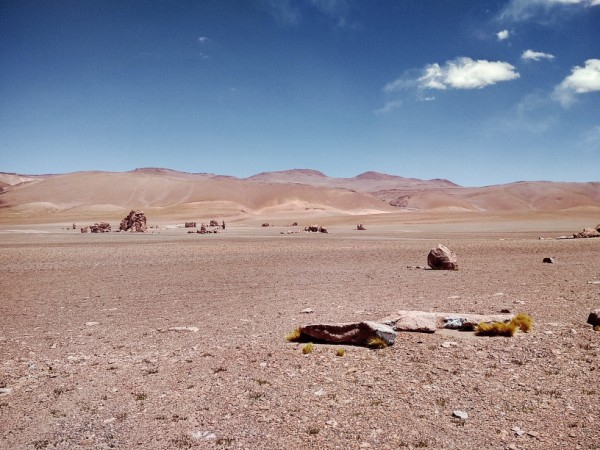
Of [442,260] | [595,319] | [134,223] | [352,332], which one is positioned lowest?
[352,332]

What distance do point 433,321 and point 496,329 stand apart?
3.61 ft

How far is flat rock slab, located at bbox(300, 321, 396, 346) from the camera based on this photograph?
820cm

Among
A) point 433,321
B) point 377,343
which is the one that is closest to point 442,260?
point 433,321

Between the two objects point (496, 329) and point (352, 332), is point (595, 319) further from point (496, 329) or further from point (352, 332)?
point (352, 332)

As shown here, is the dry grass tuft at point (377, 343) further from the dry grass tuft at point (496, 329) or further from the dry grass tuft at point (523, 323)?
the dry grass tuft at point (523, 323)

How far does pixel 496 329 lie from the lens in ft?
28.2

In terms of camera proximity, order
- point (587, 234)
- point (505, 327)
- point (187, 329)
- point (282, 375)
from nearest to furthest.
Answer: point (282, 375)
point (505, 327)
point (187, 329)
point (587, 234)

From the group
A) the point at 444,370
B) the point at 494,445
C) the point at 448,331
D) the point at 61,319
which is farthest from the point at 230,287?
the point at 494,445

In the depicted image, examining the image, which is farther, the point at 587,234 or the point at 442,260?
the point at 587,234

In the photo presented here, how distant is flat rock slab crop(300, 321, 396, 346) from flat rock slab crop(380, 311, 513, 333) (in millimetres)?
620

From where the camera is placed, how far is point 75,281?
699 inches

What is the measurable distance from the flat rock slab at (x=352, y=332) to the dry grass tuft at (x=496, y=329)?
1651 mm

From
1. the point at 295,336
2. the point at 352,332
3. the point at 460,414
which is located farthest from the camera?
the point at 295,336

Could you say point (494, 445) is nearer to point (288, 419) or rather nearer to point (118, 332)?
point (288, 419)
